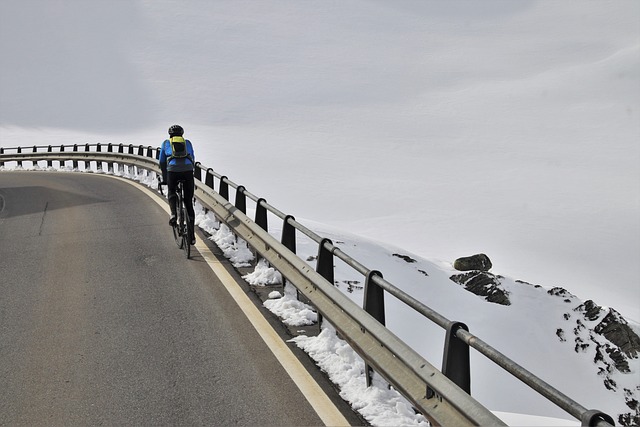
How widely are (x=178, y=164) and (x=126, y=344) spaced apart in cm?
504

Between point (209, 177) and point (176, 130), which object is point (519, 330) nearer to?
point (209, 177)

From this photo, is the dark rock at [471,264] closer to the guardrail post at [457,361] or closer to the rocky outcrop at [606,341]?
the rocky outcrop at [606,341]

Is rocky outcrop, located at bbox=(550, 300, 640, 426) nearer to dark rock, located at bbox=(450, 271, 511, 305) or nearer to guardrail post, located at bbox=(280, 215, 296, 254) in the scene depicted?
dark rock, located at bbox=(450, 271, 511, 305)

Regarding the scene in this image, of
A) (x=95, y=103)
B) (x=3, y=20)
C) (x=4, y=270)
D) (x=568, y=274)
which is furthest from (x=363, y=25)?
(x=4, y=270)

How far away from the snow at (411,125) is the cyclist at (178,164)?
1.22 meters

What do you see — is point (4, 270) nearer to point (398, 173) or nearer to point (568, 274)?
point (568, 274)

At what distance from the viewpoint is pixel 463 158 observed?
303ft

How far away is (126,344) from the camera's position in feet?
27.0

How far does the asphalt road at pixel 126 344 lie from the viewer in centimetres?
658

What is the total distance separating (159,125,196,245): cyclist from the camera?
12578mm

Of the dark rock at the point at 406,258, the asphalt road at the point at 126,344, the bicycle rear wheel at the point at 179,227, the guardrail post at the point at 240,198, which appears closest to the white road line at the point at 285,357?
the asphalt road at the point at 126,344

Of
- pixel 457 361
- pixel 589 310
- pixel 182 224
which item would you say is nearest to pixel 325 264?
pixel 457 361

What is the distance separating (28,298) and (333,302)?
453 centimetres

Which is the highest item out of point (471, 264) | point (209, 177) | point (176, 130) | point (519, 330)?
point (176, 130)
